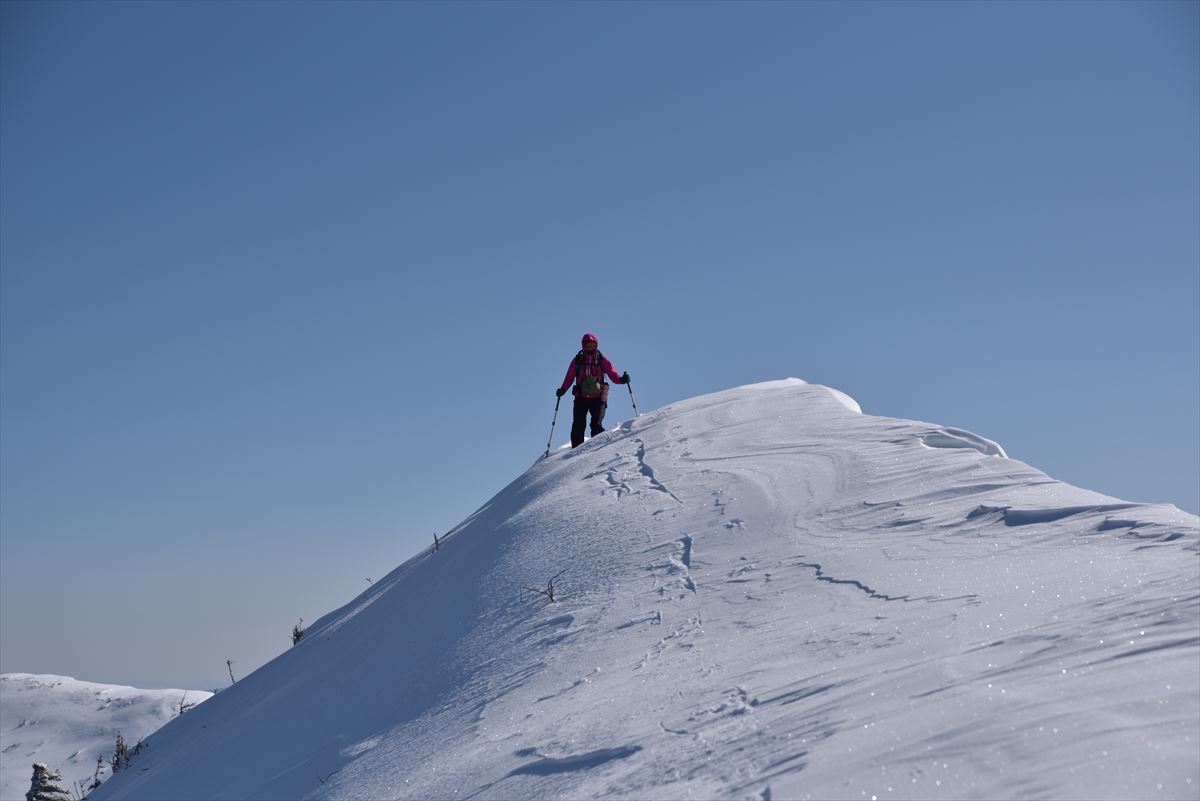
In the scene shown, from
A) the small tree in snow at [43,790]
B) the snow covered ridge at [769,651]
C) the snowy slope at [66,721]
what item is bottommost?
the snow covered ridge at [769,651]

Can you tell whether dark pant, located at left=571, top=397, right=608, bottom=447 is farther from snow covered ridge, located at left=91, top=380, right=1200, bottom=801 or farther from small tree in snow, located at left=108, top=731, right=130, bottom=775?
small tree in snow, located at left=108, top=731, right=130, bottom=775

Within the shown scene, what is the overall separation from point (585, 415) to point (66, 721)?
41.4ft

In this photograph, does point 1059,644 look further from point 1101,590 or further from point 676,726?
point 676,726

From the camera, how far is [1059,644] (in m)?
3.17

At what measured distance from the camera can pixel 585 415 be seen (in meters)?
12.3

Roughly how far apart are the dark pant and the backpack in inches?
4.1

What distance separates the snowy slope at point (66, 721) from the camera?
1570cm

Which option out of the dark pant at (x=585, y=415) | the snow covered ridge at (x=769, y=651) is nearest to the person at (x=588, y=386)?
the dark pant at (x=585, y=415)

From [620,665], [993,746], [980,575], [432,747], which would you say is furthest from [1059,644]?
[432,747]

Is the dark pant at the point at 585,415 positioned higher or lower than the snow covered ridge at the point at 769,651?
higher

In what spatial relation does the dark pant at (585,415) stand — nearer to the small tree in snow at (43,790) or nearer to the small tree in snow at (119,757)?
the small tree in snow at (119,757)

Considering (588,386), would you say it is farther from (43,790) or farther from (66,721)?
(66,721)

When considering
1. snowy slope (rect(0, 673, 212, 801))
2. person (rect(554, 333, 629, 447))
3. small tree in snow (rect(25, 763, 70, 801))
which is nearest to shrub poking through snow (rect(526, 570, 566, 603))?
person (rect(554, 333, 629, 447))

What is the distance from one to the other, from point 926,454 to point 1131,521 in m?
2.04
